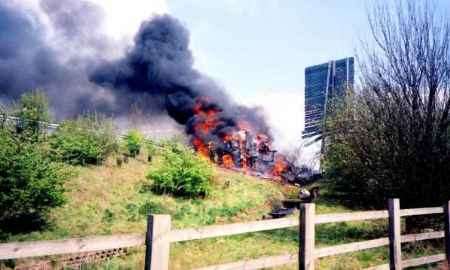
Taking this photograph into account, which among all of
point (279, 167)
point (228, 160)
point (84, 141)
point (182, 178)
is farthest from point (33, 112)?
point (279, 167)

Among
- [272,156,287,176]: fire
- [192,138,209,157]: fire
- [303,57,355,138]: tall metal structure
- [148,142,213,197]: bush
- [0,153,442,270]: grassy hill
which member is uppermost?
[303,57,355,138]: tall metal structure

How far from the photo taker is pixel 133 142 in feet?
79.9

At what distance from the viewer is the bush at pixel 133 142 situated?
24359 mm

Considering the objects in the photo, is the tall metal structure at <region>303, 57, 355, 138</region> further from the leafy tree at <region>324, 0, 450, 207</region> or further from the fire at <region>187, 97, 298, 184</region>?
the leafy tree at <region>324, 0, 450, 207</region>

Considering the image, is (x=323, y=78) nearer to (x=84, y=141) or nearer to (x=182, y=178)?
(x=182, y=178)

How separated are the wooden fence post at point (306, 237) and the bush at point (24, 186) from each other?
30.2ft

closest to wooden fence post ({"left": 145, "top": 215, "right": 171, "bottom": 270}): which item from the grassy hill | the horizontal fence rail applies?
the horizontal fence rail

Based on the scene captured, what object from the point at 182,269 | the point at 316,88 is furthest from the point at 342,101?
the point at 316,88

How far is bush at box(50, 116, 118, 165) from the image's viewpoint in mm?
19859

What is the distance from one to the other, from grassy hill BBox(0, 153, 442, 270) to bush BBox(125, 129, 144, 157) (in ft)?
4.28

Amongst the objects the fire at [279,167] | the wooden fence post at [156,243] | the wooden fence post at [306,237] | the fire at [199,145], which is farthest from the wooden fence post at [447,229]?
the fire at [199,145]

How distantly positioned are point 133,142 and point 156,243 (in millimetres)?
21162

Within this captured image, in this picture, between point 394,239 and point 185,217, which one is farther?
point 185,217

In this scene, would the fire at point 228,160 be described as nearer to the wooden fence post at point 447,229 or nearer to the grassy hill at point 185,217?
the grassy hill at point 185,217
